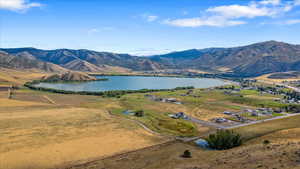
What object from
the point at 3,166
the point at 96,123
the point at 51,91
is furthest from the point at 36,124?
the point at 51,91

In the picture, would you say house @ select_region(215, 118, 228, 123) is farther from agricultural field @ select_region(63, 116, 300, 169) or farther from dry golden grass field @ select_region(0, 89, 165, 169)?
dry golden grass field @ select_region(0, 89, 165, 169)

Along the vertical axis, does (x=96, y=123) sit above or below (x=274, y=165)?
below

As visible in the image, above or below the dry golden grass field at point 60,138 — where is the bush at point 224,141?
above

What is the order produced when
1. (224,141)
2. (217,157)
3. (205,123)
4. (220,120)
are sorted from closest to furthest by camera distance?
(217,157)
(224,141)
(205,123)
(220,120)

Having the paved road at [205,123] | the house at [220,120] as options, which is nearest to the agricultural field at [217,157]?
the paved road at [205,123]

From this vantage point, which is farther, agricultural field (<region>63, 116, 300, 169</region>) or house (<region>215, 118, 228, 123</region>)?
house (<region>215, 118, 228, 123</region>)

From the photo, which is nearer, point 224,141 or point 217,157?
point 217,157

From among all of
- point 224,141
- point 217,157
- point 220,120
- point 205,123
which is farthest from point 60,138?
point 220,120

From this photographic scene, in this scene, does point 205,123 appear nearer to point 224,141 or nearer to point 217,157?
point 224,141

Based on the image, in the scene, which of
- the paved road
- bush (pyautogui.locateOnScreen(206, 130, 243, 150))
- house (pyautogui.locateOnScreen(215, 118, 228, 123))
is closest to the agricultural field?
bush (pyautogui.locateOnScreen(206, 130, 243, 150))

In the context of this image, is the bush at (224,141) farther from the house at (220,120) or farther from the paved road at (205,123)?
the house at (220,120)

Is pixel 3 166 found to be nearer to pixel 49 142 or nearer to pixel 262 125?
pixel 49 142
